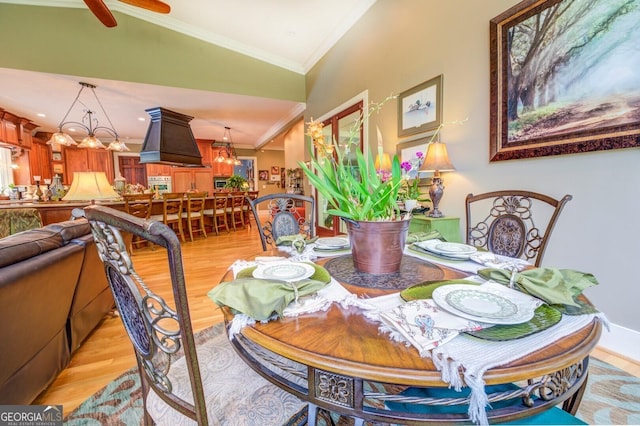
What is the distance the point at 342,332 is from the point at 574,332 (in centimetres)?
48

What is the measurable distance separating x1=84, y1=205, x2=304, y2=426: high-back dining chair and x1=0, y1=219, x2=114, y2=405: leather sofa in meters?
0.66

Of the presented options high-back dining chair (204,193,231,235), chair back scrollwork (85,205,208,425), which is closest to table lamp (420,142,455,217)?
chair back scrollwork (85,205,208,425)

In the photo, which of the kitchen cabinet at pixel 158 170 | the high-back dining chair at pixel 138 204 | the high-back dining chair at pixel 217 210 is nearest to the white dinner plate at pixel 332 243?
the high-back dining chair at pixel 138 204

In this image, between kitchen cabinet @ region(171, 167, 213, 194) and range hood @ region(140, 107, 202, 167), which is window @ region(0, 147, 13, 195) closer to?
range hood @ region(140, 107, 202, 167)

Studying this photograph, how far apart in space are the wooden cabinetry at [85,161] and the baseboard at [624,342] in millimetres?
10649

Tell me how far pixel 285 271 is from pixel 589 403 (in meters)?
1.57

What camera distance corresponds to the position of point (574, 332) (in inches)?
21.6

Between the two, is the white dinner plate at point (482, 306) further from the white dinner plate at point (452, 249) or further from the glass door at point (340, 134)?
the glass door at point (340, 134)

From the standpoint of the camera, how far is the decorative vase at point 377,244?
2.73 ft

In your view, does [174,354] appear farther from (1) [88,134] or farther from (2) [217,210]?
(1) [88,134]

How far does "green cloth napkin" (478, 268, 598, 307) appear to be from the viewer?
25.3 inches

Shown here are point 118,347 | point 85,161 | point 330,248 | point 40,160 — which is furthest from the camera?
point 85,161

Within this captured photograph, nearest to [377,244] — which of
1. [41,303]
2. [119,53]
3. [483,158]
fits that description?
[41,303]

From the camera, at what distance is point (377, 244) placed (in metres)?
0.87
